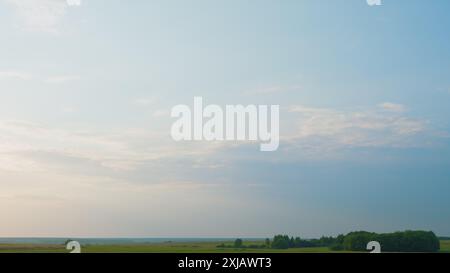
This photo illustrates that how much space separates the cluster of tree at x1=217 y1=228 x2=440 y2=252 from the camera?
13.9 m

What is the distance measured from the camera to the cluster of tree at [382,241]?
1394 cm

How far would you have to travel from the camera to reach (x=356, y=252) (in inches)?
550

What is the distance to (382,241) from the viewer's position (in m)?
14.1
